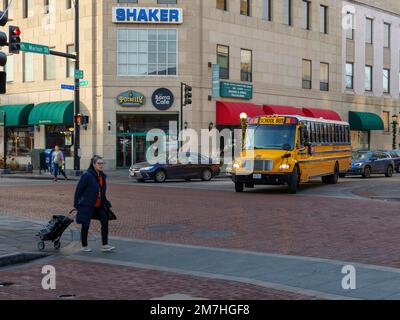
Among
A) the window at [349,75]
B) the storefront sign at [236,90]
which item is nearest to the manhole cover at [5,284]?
the storefront sign at [236,90]

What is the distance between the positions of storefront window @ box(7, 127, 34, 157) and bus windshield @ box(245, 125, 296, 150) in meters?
23.9

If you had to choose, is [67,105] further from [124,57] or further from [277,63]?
[277,63]

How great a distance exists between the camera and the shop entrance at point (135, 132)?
3759 cm

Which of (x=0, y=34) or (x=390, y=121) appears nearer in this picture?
(x=0, y=34)

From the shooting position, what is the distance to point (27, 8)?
4222 centimetres

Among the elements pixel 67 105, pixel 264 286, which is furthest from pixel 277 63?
pixel 264 286

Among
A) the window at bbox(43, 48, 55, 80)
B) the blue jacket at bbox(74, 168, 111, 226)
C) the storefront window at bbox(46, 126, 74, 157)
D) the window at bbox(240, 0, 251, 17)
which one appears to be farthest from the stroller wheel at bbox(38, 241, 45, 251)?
the window at bbox(240, 0, 251, 17)

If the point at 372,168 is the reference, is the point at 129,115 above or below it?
above

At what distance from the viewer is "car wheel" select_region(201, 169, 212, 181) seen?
2956 centimetres

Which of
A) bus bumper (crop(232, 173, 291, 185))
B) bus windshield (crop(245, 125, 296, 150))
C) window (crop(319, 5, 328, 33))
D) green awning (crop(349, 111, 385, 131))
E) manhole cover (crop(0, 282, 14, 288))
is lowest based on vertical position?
manhole cover (crop(0, 282, 14, 288))

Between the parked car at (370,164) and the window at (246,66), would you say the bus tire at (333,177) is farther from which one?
the window at (246,66)

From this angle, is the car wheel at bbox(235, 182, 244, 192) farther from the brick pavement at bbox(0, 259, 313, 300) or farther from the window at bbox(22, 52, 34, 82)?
the window at bbox(22, 52, 34, 82)

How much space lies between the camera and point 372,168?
104 feet
